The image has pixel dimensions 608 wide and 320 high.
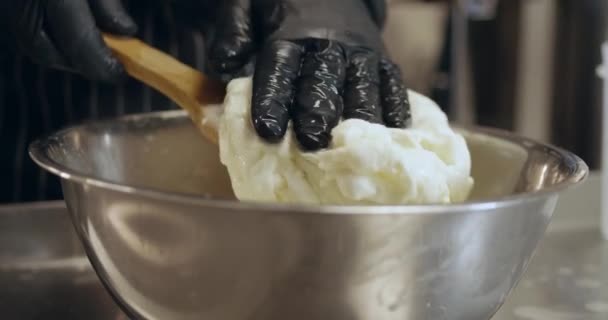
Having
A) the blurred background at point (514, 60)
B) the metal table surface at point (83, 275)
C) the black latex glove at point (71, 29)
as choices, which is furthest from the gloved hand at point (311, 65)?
the blurred background at point (514, 60)

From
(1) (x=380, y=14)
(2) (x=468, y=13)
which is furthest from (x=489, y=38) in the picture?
(1) (x=380, y=14)

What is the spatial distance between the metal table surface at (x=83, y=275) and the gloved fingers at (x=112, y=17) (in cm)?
20

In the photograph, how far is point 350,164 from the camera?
1.51 ft

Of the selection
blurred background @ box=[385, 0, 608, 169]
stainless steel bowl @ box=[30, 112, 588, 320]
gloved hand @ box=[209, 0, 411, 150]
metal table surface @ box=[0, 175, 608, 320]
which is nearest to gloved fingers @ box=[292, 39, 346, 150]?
gloved hand @ box=[209, 0, 411, 150]

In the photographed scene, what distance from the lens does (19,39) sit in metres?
0.65

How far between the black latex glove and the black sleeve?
261 mm

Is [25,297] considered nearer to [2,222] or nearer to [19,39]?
[2,222]

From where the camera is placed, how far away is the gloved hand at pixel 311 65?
1.61ft

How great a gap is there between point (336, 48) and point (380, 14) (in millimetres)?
214

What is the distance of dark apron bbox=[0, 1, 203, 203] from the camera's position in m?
0.79

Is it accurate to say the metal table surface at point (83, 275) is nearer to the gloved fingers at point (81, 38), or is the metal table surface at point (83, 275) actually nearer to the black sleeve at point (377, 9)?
the gloved fingers at point (81, 38)

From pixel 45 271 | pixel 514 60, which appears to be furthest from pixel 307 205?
pixel 514 60

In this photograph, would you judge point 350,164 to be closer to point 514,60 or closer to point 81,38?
point 81,38

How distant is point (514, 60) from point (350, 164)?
4.87 feet
